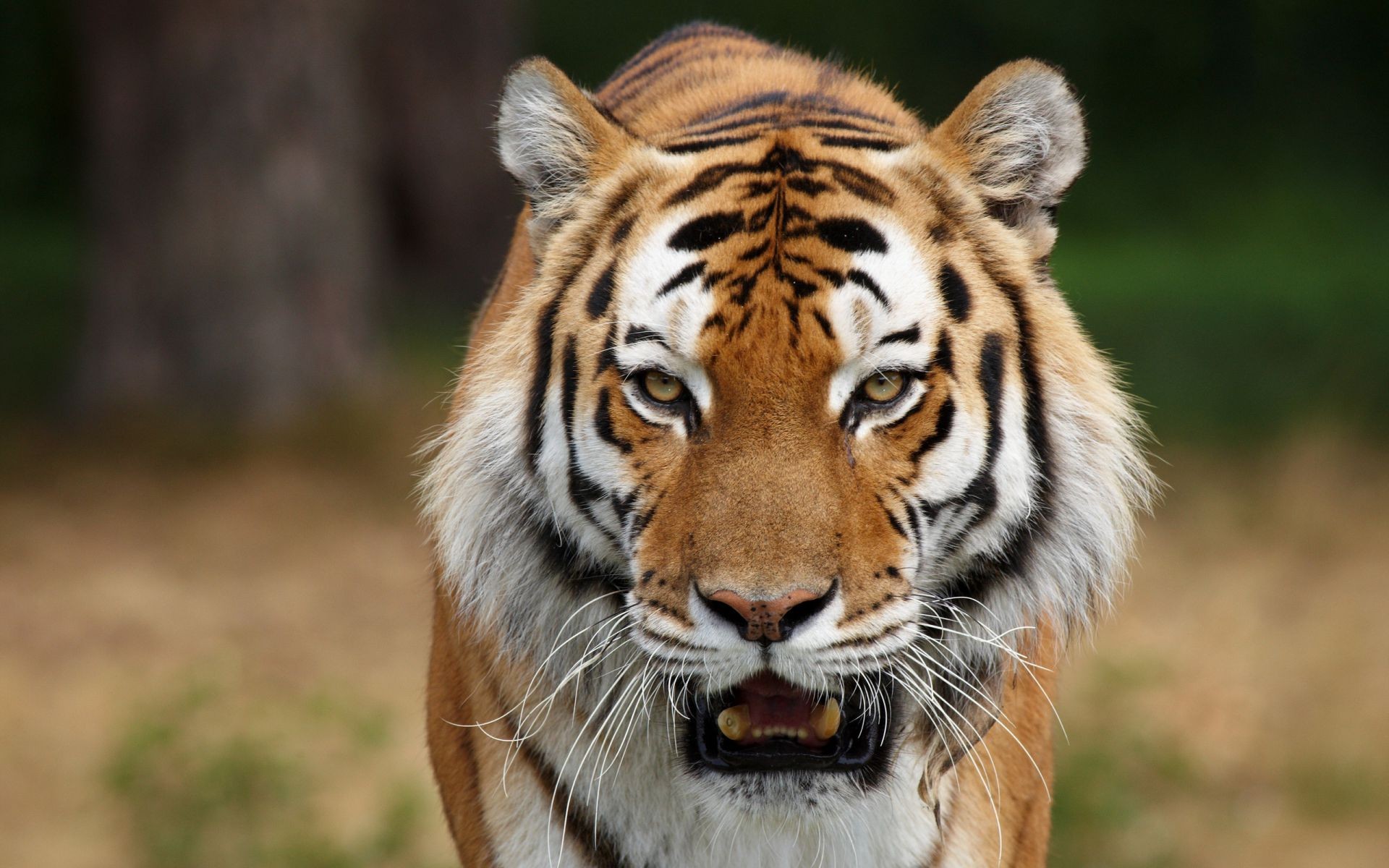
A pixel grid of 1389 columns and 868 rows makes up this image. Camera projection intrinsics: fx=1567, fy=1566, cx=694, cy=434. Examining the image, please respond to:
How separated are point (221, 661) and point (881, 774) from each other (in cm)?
269

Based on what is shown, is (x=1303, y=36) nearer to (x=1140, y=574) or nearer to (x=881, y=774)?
(x=1140, y=574)

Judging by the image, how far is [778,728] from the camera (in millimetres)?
2121

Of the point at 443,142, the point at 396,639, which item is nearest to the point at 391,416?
the point at 396,639

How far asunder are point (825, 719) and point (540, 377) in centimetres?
63

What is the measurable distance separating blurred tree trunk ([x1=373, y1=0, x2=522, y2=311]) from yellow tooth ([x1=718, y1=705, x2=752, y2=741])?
675cm

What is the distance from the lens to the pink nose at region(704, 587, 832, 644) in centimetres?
185

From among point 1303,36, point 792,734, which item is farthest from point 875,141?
point 1303,36

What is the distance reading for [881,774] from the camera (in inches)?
86.4

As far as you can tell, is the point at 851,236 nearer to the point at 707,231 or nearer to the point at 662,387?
the point at 707,231

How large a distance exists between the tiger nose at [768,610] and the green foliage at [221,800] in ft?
8.29

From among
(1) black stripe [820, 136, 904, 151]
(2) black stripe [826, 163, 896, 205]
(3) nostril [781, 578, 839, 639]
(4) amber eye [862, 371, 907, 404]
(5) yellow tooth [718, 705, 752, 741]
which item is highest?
(1) black stripe [820, 136, 904, 151]

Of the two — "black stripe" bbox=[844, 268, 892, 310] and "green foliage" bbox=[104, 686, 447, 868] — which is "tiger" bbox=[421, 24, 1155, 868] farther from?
"green foliage" bbox=[104, 686, 447, 868]

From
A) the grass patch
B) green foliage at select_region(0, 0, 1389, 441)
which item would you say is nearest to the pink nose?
the grass patch

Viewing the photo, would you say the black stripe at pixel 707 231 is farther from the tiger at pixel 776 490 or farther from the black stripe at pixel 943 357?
the black stripe at pixel 943 357
